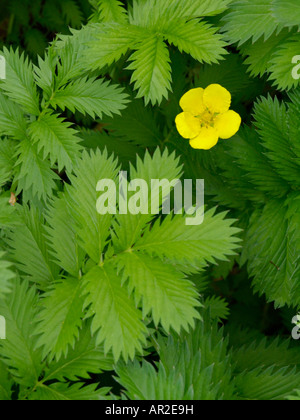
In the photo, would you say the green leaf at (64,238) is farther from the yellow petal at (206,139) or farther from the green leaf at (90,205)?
the yellow petal at (206,139)

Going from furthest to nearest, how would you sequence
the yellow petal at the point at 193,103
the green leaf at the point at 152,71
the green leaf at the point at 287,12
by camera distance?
the yellow petal at the point at 193,103 → the green leaf at the point at 152,71 → the green leaf at the point at 287,12

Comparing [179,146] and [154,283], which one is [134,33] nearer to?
[179,146]

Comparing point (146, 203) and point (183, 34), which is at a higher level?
point (183, 34)

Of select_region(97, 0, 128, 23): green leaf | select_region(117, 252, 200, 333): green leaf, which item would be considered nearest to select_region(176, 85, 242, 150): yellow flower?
select_region(97, 0, 128, 23): green leaf

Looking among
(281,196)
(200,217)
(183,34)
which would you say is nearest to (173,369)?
(200,217)

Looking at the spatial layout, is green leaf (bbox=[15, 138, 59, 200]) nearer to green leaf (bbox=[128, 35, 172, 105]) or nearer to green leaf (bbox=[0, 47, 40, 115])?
green leaf (bbox=[0, 47, 40, 115])

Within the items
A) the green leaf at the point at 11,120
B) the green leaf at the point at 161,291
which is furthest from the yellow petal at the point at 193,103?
the green leaf at the point at 161,291

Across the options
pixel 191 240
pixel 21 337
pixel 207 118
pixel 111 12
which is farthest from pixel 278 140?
pixel 21 337

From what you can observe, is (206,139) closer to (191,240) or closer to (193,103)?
(193,103)
